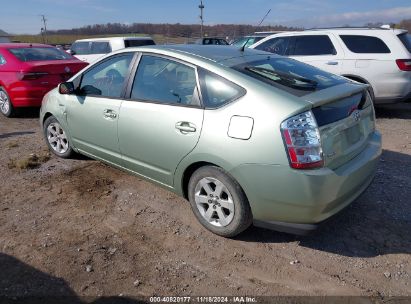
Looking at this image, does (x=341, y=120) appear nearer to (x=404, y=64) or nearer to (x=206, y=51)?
(x=206, y=51)

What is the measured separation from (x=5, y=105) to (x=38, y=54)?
1317 millimetres

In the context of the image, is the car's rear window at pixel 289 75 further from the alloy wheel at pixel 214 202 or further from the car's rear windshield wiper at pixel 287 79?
the alloy wheel at pixel 214 202

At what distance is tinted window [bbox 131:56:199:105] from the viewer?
335 centimetres

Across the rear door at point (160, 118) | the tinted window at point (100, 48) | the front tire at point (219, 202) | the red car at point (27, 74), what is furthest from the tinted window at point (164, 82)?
the tinted window at point (100, 48)

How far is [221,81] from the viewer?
3143 millimetres

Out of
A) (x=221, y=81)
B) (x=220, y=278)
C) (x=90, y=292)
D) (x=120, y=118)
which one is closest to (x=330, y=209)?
(x=220, y=278)

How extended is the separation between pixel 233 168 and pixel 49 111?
10.5 ft

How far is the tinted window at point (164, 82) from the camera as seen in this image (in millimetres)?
3354

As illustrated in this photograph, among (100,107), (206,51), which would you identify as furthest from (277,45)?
(100,107)

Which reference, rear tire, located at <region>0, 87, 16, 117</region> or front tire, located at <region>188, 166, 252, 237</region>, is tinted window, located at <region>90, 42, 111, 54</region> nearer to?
rear tire, located at <region>0, 87, 16, 117</region>

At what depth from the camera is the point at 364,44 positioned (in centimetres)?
746

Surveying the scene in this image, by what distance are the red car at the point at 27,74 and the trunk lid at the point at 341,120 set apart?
20.4ft

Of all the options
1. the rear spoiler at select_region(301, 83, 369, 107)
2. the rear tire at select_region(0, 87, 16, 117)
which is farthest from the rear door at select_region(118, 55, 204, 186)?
the rear tire at select_region(0, 87, 16, 117)

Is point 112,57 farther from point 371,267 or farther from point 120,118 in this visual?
point 371,267
